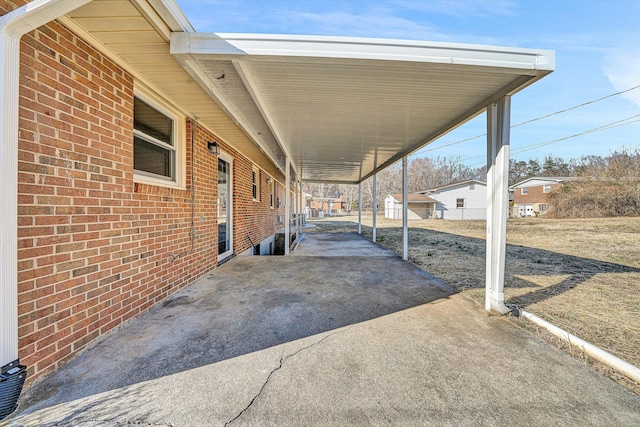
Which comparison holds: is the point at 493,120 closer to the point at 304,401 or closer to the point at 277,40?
the point at 277,40

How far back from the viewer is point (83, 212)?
2.27 m

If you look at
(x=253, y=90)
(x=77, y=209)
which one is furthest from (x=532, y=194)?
(x=77, y=209)

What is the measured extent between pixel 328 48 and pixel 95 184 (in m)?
2.44

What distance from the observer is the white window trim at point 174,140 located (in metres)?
3.15

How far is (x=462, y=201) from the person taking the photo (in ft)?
102

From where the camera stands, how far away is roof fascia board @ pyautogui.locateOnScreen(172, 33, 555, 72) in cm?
237

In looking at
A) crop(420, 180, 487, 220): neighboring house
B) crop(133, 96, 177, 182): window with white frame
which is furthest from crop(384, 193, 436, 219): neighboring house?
crop(133, 96, 177, 182): window with white frame

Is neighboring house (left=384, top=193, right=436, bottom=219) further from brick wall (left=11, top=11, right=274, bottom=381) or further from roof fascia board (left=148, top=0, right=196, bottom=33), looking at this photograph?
roof fascia board (left=148, top=0, right=196, bottom=33)

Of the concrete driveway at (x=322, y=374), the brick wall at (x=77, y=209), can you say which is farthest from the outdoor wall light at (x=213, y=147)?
the concrete driveway at (x=322, y=374)

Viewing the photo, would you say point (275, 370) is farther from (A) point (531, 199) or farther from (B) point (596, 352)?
(A) point (531, 199)

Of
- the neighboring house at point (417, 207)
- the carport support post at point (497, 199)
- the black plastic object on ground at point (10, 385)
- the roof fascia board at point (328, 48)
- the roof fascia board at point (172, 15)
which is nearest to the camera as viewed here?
the black plastic object on ground at point (10, 385)

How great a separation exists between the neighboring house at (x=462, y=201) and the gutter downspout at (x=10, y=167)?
3312cm

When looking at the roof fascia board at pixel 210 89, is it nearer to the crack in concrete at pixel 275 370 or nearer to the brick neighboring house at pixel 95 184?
the brick neighboring house at pixel 95 184

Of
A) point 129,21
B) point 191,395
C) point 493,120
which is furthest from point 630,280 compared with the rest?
point 129,21
